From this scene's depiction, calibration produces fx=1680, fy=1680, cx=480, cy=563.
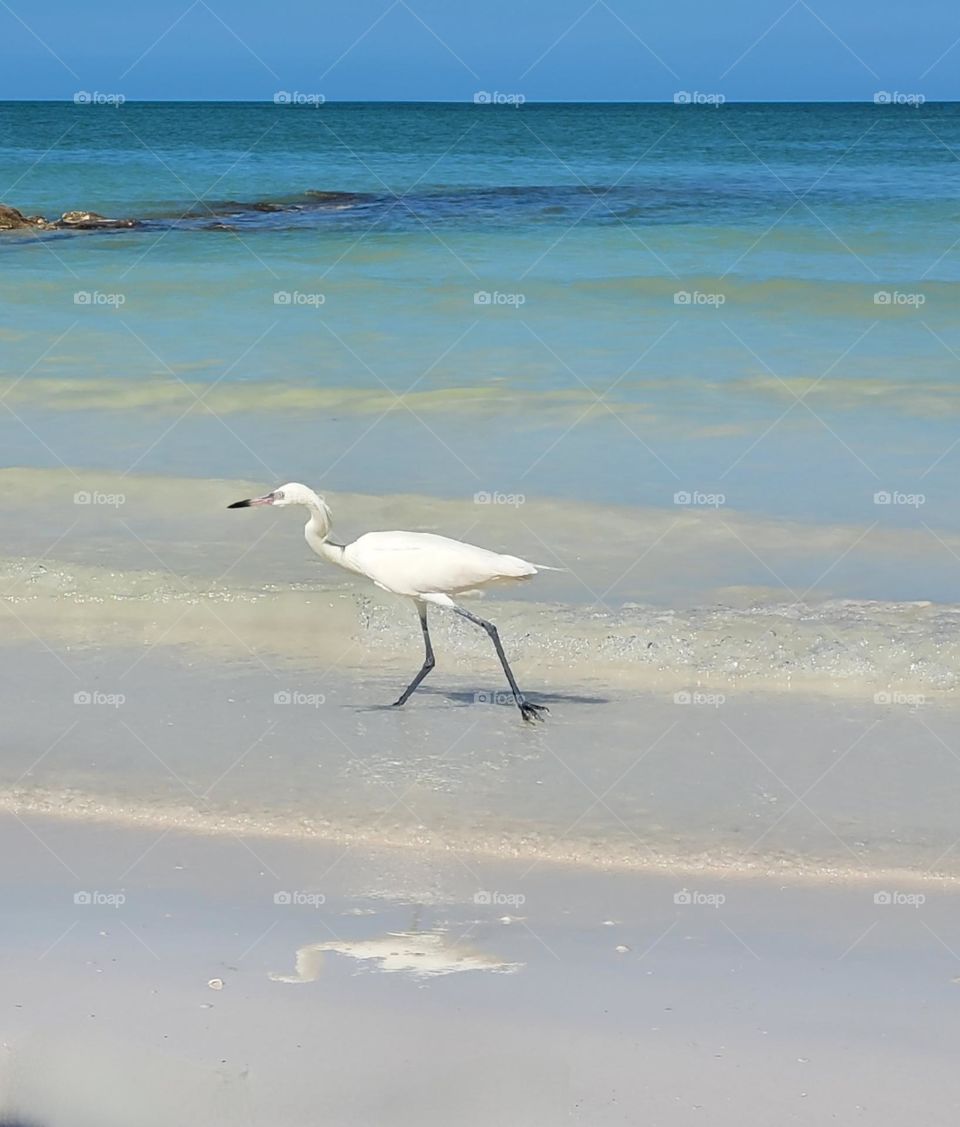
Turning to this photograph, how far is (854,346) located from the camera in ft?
46.1

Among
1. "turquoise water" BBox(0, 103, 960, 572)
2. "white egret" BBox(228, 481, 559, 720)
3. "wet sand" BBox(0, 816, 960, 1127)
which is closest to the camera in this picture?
"wet sand" BBox(0, 816, 960, 1127)

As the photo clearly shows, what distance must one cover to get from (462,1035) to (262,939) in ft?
2.29

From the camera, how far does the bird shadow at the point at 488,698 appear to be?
20.5ft

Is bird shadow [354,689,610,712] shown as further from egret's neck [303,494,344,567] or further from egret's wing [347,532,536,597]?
egret's neck [303,494,344,567]

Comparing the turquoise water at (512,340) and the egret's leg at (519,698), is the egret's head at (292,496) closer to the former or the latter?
the egret's leg at (519,698)

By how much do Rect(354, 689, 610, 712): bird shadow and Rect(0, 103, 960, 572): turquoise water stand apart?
6.66 feet

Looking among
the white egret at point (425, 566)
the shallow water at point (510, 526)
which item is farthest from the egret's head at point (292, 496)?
the shallow water at point (510, 526)

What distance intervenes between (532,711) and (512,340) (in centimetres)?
864

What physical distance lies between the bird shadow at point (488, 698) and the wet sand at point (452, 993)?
4.93 ft

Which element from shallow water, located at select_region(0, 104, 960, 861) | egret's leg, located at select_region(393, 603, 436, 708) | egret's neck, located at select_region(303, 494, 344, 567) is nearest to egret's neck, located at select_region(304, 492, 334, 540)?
egret's neck, located at select_region(303, 494, 344, 567)

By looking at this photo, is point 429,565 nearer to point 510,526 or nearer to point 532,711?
point 532,711

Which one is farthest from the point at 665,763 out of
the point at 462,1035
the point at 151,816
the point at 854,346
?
the point at 854,346

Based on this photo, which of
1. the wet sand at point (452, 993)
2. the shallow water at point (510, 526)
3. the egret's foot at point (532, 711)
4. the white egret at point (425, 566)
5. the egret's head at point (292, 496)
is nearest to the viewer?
the wet sand at point (452, 993)

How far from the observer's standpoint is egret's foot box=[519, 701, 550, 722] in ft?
19.8
